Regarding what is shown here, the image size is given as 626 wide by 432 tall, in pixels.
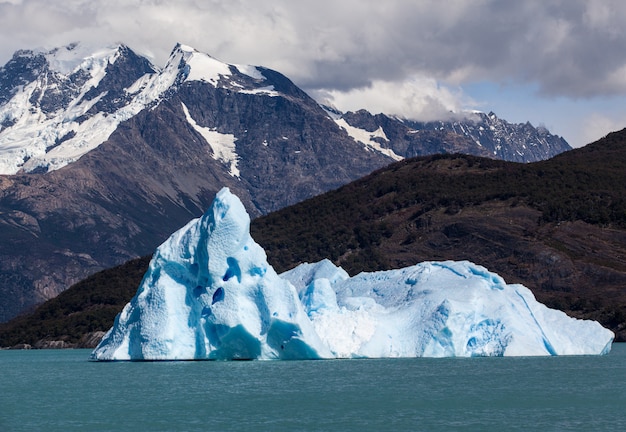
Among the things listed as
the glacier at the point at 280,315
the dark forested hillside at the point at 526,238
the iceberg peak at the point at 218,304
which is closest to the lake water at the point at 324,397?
the glacier at the point at 280,315

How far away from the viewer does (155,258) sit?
7662 centimetres

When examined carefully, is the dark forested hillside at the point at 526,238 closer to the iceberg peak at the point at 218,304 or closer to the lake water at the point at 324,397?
the lake water at the point at 324,397

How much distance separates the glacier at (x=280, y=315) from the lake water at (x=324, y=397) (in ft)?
4.70

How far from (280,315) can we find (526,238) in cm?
10183

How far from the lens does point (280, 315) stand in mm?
72312

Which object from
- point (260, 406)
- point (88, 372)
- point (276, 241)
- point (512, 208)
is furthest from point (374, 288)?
point (276, 241)

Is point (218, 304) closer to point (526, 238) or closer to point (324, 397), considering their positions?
point (324, 397)

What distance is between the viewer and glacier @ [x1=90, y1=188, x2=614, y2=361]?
241ft

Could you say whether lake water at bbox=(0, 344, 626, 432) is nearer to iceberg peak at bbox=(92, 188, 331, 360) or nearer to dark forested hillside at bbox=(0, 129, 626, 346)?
iceberg peak at bbox=(92, 188, 331, 360)

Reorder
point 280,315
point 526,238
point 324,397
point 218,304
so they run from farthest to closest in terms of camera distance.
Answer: point 526,238, point 218,304, point 280,315, point 324,397

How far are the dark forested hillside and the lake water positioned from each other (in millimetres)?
71719

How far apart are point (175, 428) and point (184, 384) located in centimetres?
1645

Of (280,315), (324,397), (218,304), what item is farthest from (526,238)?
(324,397)

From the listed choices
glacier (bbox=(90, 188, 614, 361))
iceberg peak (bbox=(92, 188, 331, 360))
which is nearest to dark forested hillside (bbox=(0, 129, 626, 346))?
glacier (bbox=(90, 188, 614, 361))
